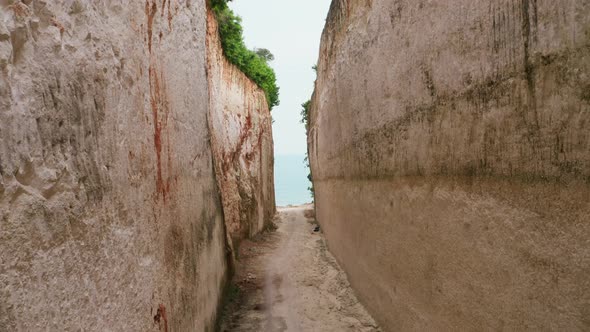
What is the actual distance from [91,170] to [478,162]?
2582 mm

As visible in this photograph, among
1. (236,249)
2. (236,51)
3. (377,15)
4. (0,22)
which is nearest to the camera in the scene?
(0,22)

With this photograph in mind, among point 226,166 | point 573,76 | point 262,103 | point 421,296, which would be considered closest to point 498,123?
point 573,76

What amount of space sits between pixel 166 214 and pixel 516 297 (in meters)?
2.90

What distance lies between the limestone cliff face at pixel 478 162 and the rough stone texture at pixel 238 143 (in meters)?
3.96

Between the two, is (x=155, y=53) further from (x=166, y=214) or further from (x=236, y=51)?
(x=236, y=51)

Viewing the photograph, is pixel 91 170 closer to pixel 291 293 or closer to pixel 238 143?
pixel 291 293

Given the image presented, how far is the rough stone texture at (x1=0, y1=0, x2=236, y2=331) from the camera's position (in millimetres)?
1574

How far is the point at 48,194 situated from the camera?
1.80 metres

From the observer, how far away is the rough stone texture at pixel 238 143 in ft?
31.1

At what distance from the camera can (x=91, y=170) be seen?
2236 millimetres

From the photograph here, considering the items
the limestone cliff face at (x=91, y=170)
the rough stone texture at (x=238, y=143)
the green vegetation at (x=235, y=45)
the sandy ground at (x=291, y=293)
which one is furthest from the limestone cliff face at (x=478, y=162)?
the green vegetation at (x=235, y=45)

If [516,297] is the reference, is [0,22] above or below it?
above

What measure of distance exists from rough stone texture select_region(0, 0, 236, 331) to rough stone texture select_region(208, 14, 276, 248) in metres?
3.94

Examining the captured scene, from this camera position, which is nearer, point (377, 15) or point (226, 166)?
point (377, 15)
